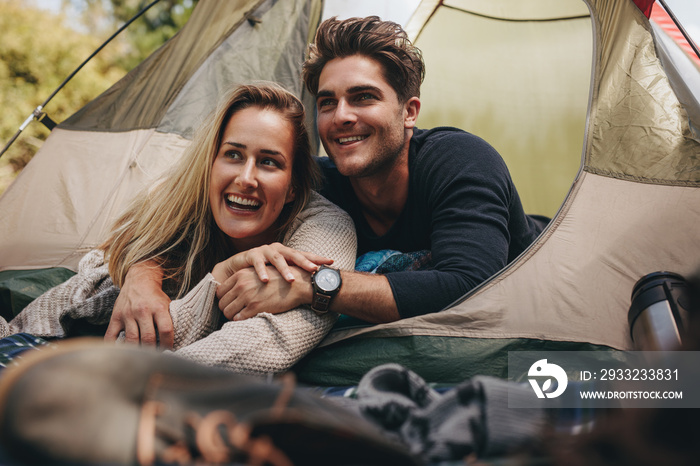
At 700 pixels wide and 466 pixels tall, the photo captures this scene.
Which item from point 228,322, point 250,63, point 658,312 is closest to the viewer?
point 658,312

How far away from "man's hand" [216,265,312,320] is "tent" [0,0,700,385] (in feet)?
0.52

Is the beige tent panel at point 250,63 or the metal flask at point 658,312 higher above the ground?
the beige tent panel at point 250,63

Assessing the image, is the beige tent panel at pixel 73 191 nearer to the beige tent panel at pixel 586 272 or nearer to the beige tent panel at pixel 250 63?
the beige tent panel at pixel 250 63

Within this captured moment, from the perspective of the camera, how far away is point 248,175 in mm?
1500

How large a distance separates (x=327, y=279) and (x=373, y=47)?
884 millimetres

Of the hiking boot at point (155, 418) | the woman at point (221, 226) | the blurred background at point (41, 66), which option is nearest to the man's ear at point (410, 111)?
the woman at point (221, 226)

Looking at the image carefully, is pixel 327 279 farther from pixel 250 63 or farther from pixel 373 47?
pixel 250 63

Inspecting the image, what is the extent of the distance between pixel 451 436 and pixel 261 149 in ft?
3.58

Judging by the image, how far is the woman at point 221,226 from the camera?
1.41m

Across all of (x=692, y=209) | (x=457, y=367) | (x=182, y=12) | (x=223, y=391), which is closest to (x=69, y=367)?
(x=223, y=391)

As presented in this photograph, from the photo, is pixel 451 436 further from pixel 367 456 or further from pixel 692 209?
pixel 692 209

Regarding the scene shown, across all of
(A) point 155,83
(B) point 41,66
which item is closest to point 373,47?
(A) point 155,83

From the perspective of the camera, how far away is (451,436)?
2.11 ft

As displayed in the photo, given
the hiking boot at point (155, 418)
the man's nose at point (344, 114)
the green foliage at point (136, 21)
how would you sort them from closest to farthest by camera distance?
1. the hiking boot at point (155, 418)
2. the man's nose at point (344, 114)
3. the green foliage at point (136, 21)
